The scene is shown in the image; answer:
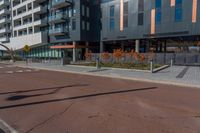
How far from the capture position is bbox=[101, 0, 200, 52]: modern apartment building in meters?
28.9

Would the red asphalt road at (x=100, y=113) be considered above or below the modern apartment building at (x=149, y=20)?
below

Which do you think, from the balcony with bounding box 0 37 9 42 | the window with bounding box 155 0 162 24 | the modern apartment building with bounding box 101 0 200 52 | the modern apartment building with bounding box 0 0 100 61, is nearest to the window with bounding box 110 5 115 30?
the modern apartment building with bounding box 101 0 200 52

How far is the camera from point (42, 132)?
16.4 feet

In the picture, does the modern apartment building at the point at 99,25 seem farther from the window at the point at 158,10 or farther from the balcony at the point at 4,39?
the balcony at the point at 4,39

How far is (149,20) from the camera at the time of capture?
33.0 m

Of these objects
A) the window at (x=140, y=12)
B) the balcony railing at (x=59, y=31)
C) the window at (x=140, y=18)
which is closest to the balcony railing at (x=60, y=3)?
the balcony railing at (x=59, y=31)

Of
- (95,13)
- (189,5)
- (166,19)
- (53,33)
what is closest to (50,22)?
(53,33)

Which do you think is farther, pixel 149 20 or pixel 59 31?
pixel 59 31

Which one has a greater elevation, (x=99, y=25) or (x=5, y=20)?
(x=5, y=20)

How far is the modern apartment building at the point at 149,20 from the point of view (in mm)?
28938

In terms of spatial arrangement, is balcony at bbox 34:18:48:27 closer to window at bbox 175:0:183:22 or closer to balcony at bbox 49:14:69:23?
balcony at bbox 49:14:69:23

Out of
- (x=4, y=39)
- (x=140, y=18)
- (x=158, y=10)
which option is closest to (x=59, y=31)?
(x=140, y=18)

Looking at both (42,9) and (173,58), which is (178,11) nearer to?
(173,58)

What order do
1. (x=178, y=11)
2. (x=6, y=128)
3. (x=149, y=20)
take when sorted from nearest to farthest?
(x=6, y=128), (x=178, y=11), (x=149, y=20)
